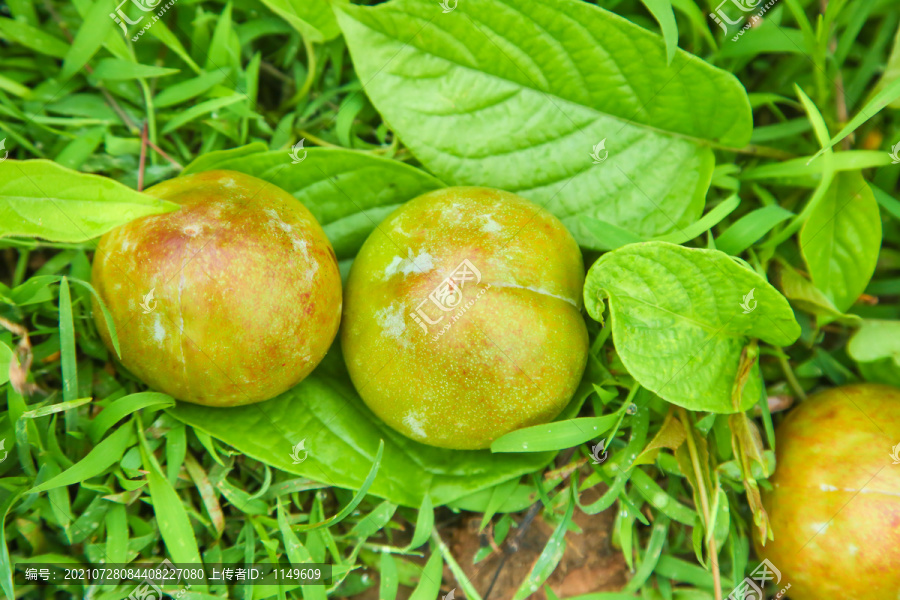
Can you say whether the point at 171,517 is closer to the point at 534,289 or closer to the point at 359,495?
the point at 359,495

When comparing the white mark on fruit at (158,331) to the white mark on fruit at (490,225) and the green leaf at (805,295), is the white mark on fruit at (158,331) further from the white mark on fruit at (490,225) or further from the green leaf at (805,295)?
the green leaf at (805,295)

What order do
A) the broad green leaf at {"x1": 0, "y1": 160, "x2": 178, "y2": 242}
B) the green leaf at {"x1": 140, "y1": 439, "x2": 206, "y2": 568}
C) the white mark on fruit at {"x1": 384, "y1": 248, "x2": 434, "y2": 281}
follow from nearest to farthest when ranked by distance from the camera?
the broad green leaf at {"x1": 0, "y1": 160, "x2": 178, "y2": 242} → the white mark on fruit at {"x1": 384, "y1": 248, "x2": 434, "y2": 281} → the green leaf at {"x1": 140, "y1": 439, "x2": 206, "y2": 568}

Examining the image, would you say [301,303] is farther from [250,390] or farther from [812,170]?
[812,170]

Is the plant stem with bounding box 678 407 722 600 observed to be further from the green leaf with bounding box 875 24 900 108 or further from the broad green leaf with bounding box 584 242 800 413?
the green leaf with bounding box 875 24 900 108
